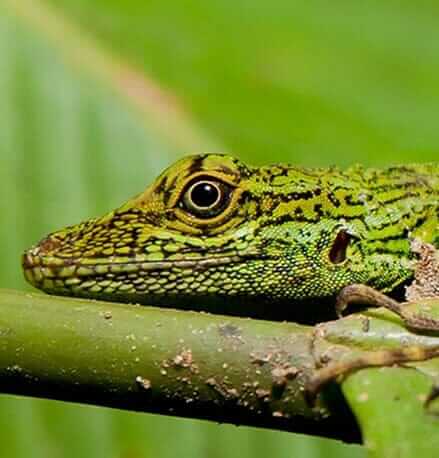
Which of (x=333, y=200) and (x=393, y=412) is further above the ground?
(x=393, y=412)

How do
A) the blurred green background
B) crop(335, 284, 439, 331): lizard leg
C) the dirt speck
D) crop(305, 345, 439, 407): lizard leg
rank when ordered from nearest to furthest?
crop(305, 345, 439, 407): lizard leg → the dirt speck → crop(335, 284, 439, 331): lizard leg → the blurred green background

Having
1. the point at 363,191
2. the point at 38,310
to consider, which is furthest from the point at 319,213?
the point at 38,310

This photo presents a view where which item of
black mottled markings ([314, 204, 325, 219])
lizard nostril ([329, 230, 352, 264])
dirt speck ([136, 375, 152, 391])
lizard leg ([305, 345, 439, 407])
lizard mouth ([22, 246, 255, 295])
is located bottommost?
lizard mouth ([22, 246, 255, 295])

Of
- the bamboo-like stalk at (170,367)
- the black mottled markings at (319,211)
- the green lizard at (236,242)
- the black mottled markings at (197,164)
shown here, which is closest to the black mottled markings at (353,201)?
the green lizard at (236,242)

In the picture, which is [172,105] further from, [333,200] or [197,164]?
[333,200]

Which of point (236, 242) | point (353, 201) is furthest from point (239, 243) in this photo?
point (353, 201)

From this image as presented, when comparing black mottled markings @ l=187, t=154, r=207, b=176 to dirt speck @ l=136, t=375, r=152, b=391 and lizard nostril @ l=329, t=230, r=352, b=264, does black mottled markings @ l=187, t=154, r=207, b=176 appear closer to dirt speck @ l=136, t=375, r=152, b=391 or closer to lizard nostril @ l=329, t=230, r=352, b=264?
lizard nostril @ l=329, t=230, r=352, b=264

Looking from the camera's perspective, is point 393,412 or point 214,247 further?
point 214,247

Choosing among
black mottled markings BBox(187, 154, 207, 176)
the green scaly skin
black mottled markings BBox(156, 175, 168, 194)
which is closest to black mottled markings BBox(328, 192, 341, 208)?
the green scaly skin
